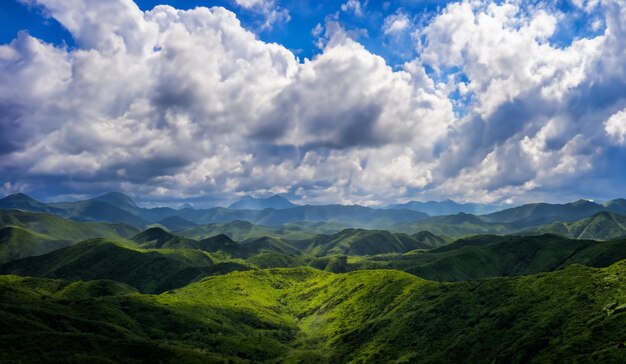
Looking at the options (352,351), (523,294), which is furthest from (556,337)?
(352,351)

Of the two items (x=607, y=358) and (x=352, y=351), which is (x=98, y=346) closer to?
(x=352, y=351)

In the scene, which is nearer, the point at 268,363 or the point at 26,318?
the point at 26,318

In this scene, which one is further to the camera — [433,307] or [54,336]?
[433,307]

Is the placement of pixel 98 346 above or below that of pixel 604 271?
below

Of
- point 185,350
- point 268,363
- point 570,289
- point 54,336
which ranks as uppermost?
point 570,289

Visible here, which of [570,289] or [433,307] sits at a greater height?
[570,289]

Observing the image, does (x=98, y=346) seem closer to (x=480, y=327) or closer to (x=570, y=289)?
(x=480, y=327)

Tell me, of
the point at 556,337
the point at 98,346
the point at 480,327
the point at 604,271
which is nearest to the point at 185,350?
the point at 98,346

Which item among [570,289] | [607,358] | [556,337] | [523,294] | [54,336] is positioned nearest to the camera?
[607,358]

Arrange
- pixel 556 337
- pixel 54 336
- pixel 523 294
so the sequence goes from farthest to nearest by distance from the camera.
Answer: pixel 523 294 < pixel 54 336 < pixel 556 337

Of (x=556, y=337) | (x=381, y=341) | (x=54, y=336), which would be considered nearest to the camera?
(x=556, y=337)

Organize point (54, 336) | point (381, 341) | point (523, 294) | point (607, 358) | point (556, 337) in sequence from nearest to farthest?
point (607, 358), point (556, 337), point (54, 336), point (523, 294), point (381, 341)
